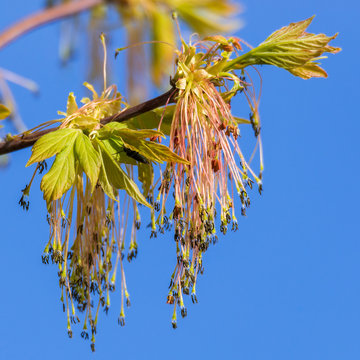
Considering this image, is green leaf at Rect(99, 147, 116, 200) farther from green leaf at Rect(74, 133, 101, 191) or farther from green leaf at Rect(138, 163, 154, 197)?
green leaf at Rect(138, 163, 154, 197)

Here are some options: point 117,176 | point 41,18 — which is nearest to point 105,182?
point 117,176

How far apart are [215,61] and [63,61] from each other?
2.99 meters

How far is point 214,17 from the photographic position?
4.37 meters

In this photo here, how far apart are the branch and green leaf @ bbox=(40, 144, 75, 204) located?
0.12m

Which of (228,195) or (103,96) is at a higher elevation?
(103,96)

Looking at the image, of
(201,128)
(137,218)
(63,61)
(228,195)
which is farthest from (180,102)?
(63,61)

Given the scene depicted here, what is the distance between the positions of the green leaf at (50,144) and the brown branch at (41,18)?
1238 mm

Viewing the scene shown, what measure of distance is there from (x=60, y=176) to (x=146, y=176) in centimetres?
29

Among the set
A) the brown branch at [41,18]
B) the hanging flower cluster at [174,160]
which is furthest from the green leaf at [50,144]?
the brown branch at [41,18]

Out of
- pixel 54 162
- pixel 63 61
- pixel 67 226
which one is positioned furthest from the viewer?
pixel 63 61

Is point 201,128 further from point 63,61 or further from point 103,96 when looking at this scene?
point 63,61

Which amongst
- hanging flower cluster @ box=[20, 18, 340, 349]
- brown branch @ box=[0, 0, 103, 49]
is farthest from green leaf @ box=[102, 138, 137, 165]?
brown branch @ box=[0, 0, 103, 49]

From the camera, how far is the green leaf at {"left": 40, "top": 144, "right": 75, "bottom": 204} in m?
1.29

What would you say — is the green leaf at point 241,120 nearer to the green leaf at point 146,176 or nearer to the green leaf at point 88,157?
the green leaf at point 146,176
